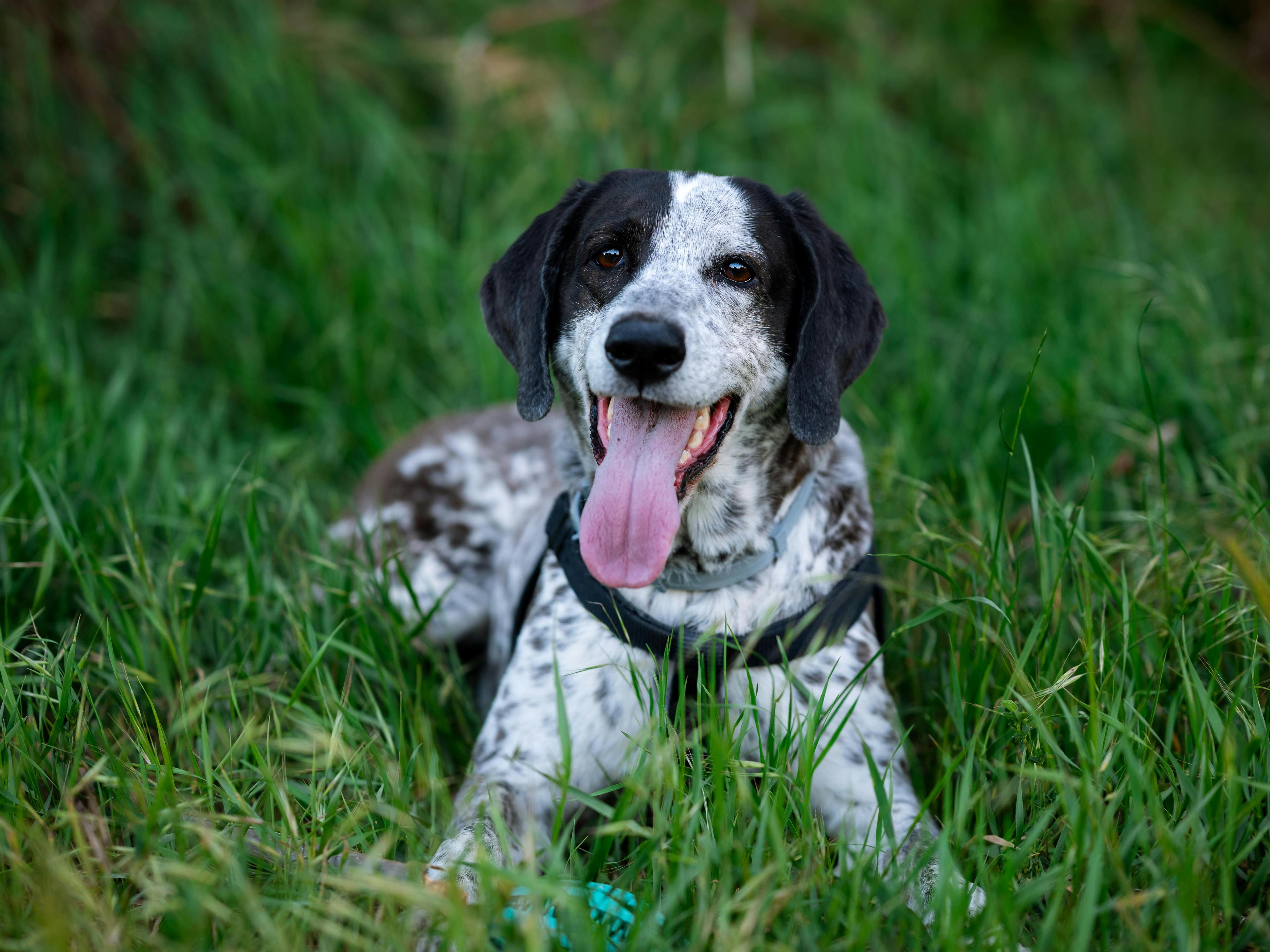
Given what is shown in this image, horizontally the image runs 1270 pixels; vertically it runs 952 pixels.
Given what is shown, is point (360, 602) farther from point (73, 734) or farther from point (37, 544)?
point (37, 544)

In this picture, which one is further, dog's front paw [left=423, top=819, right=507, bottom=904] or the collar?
the collar

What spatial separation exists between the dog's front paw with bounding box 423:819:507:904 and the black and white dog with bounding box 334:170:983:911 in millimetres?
12

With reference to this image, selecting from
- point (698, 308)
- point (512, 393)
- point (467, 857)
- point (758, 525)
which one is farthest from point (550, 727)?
point (512, 393)

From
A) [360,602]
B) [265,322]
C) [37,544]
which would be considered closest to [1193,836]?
[360,602]

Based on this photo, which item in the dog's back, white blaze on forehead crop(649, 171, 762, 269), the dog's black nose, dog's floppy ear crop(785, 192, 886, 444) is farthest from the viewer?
the dog's back

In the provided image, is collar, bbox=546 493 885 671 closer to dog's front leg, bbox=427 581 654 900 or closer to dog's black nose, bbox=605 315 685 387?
dog's front leg, bbox=427 581 654 900

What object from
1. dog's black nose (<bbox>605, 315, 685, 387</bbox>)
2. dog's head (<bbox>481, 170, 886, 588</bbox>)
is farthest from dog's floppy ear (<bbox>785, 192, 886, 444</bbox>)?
dog's black nose (<bbox>605, 315, 685, 387</bbox>)

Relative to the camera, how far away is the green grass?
79.7 inches

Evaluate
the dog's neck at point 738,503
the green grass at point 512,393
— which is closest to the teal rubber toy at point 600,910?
the green grass at point 512,393

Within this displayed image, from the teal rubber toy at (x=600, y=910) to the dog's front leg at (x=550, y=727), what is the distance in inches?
13.1

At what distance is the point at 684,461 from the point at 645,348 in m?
0.35

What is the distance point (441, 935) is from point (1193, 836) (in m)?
1.54

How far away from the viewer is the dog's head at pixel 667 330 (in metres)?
2.48

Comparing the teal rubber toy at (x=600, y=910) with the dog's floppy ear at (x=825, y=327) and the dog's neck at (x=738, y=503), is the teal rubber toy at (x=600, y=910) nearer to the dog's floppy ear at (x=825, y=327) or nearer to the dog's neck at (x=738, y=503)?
the dog's neck at (x=738, y=503)
